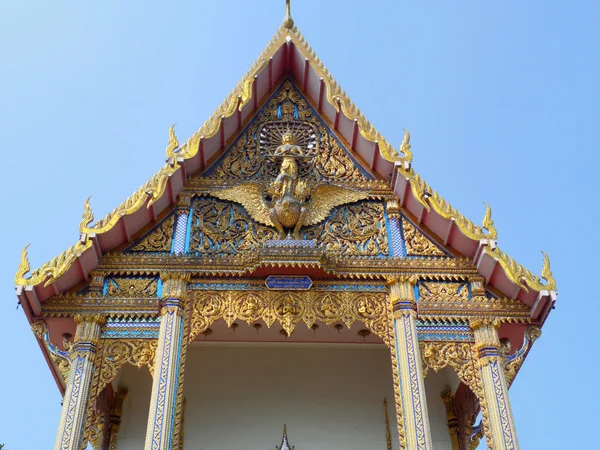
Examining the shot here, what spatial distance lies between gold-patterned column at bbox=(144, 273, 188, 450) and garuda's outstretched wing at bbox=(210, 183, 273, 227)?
1.45m

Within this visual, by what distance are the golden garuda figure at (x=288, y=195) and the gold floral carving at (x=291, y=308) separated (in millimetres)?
1002

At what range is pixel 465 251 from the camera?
35.1 feet

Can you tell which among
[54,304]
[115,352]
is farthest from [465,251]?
[54,304]

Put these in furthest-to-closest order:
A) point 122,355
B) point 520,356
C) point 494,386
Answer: point 520,356, point 122,355, point 494,386

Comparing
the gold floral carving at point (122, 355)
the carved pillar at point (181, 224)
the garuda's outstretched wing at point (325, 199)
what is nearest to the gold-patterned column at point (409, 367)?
the garuda's outstretched wing at point (325, 199)

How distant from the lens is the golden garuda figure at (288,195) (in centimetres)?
1088

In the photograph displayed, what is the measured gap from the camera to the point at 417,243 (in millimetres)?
10859

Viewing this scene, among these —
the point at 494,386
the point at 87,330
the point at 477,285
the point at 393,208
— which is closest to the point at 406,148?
the point at 393,208

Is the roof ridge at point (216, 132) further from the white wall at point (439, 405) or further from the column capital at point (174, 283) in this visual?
the white wall at point (439, 405)

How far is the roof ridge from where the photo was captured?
9.95 meters

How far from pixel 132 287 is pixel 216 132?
102 inches

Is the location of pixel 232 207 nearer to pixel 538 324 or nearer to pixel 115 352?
pixel 115 352

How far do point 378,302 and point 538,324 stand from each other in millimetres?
2114

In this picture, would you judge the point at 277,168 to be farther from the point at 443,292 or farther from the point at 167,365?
the point at 167,365
